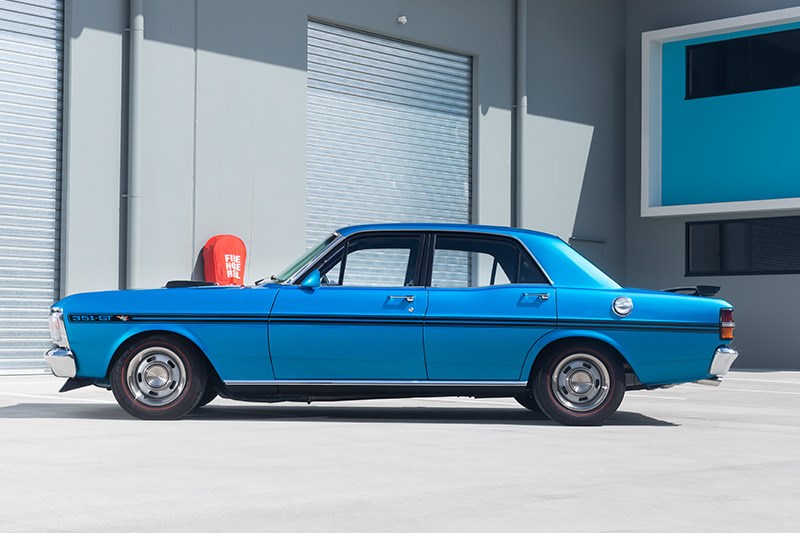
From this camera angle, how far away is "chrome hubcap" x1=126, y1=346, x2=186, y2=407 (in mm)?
9273

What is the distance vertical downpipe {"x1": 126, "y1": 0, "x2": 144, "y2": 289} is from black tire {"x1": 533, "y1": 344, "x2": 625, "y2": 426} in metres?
8.99

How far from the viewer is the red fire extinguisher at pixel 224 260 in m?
17.8

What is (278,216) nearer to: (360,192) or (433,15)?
(360,192)

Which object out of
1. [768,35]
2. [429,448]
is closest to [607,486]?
[429,448]

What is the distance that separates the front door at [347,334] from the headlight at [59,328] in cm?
153

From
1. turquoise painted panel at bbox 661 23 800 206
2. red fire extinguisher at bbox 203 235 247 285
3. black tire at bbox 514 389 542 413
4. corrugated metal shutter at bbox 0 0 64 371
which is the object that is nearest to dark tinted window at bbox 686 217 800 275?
turquoise painted panel at bbox 661 23 800 206

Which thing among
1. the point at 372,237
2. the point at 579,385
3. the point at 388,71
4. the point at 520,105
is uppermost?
the point at 388,71

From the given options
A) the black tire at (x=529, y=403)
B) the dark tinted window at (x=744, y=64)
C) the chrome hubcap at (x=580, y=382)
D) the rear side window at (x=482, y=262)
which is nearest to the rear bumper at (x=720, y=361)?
the chrome hubcap at (x=580, y=382)

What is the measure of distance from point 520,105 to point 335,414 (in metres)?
13.9

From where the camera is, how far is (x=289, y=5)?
19.5 meters

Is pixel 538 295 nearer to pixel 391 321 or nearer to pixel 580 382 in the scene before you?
pixel 580 382

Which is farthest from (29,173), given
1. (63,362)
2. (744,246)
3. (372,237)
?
(744,246)

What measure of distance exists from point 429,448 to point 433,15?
50.1ft

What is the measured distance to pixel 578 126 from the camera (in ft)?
81.0
